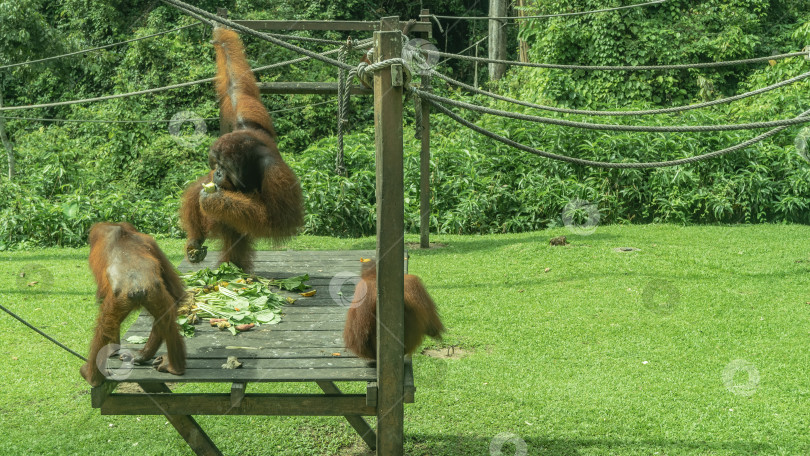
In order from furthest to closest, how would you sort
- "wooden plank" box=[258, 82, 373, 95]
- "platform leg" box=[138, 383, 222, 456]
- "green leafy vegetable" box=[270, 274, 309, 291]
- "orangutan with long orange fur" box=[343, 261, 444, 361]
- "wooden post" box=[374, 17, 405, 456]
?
"wooden plank" box=[258, 82, 373, 95] < "green leafy vegetable" box=[270, 274, 309, 291] < "platform leg" box=[138, 383, 222, 456] < "orangutan with long orange fur" box=[343, 261, 444, 361] < "wooden post" box=[374, 17, 405, 456]

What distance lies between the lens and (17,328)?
568 centimetres

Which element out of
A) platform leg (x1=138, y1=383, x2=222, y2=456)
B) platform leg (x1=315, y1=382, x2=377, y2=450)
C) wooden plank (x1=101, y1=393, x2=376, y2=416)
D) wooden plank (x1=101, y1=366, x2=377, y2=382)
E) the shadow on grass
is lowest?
the shadow on grass

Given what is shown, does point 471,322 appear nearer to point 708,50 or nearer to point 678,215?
point 678,215

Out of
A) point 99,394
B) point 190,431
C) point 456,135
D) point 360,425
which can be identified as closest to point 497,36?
point 456,135

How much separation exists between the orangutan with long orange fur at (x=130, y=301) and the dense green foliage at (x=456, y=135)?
509 centimetres

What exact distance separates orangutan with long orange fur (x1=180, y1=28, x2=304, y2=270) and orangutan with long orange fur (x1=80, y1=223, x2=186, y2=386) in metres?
0.99

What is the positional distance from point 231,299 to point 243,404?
103 centimetres

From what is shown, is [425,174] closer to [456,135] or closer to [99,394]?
[456,135]

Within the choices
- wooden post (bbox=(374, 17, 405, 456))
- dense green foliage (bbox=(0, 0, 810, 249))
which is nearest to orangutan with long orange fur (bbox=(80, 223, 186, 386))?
wooden post (bbox=(374, 17, 405, 456))

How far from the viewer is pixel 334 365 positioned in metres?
3.15

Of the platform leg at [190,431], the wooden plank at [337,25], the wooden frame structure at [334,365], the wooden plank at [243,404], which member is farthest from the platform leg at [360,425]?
the wooden plank at [337,25]

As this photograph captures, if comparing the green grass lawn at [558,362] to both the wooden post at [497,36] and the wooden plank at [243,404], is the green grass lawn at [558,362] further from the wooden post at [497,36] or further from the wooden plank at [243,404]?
the wooden post at [497,36]

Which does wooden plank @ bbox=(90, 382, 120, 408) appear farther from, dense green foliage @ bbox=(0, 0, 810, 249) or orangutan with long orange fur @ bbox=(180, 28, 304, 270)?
dense green foliage @ bbox=(0, 0, 810, 249)

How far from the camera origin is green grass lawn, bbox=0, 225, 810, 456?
3998 mm
